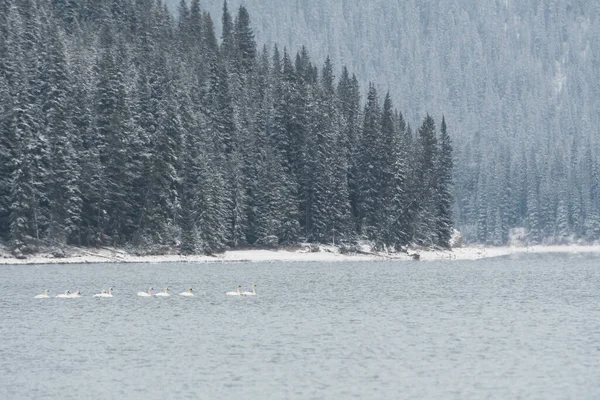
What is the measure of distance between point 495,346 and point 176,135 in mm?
64852

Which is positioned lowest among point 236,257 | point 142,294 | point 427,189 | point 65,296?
point 65,296

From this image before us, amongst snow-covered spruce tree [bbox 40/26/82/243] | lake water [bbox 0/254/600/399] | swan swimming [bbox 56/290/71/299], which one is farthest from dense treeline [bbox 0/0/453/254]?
swan swimming [bbox 56/290/71/299]

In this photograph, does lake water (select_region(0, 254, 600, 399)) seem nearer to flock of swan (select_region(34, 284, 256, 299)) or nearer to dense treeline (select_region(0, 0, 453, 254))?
→ flock of swan (select_region(34, 284, 256, 299))

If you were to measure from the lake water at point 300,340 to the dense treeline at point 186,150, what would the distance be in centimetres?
1756

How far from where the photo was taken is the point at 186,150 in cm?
10756

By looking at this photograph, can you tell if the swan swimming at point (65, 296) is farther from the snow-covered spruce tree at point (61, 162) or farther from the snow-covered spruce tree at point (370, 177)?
the snow-covered spruce tree at point (370, 177)

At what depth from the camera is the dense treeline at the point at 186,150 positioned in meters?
95.4

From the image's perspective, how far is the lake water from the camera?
36719mm

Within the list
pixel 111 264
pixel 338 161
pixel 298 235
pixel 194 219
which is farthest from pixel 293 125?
pixel 111 264

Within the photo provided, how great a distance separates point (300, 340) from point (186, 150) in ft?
205

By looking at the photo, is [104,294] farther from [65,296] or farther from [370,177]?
[370,177]

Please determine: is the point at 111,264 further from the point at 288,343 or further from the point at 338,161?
the point at 288,343

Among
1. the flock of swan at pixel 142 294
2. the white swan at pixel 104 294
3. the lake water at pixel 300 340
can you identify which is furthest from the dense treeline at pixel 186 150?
the white swan at pixel 104 294

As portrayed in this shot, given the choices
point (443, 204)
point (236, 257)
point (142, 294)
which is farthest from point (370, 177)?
point (142, 294)
